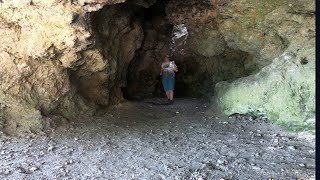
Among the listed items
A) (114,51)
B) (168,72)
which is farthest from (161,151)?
(168,72)

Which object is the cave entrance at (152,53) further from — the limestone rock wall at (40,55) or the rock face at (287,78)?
the rock face at (287,78)

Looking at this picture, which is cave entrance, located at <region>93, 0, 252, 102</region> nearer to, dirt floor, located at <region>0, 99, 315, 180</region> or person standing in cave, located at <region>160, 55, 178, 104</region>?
person standing in cave, located at <region>160, 55, 178, 104</region>

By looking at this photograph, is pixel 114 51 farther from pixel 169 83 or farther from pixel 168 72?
pixel 169 83

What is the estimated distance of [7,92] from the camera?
5.32 metres

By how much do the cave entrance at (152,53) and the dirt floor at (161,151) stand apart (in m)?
1.97

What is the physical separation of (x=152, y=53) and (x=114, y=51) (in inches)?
118

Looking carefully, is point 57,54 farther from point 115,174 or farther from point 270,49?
point 270,49

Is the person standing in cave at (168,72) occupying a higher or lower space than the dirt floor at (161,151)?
higher

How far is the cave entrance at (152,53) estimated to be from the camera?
24.3ft

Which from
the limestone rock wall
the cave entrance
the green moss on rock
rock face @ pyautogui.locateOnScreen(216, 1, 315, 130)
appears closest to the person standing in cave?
the cave entrance

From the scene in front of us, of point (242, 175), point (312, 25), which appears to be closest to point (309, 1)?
point (312, 25)

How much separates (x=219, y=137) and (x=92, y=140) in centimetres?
212

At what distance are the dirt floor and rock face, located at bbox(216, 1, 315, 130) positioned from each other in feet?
1.01

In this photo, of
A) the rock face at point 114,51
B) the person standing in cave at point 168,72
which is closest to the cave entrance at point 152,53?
the rock face at point 114,51
